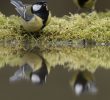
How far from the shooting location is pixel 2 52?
4.73 m

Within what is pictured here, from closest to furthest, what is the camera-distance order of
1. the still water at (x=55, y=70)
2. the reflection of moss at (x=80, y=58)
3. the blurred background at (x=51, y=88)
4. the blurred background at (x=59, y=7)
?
the blurred background at (x=51, y=88), the still water at (x=55, y=70), the reflection of moss at (x=80, y=58), the blurred background at (x=59, y=7)

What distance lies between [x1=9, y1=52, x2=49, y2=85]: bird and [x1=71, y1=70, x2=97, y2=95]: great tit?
0.24 metres

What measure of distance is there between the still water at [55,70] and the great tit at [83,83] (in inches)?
0.7

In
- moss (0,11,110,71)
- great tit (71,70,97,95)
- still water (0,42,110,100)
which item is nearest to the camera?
still water (0,42,110,100)

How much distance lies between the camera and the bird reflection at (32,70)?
3.64 meters

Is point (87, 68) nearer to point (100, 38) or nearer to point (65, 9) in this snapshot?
point (100, 38)

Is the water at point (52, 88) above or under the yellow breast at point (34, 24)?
under

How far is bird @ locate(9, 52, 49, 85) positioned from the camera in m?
3.64

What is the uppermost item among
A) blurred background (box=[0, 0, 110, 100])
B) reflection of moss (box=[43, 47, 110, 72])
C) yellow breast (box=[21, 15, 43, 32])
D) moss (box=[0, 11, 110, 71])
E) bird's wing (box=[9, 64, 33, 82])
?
yellow breast (box=[21, 15, 43, 32])

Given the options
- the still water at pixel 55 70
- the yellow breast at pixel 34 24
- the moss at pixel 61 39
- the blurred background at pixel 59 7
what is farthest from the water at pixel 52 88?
the blurred background at pixel 59 7

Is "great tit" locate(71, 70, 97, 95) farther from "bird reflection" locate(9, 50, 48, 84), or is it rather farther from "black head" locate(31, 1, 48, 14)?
"black head" locate(31, 1, 48, 14)

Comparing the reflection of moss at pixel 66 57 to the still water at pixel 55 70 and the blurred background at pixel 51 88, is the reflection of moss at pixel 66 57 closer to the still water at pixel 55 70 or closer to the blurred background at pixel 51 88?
the still water at pixel 55 70

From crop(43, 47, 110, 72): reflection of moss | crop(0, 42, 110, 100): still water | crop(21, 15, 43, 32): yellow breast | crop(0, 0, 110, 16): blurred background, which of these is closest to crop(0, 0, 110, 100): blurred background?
crop(0, 42, 110, 100): still water

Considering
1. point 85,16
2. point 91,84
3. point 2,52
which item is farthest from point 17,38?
point 91,84
